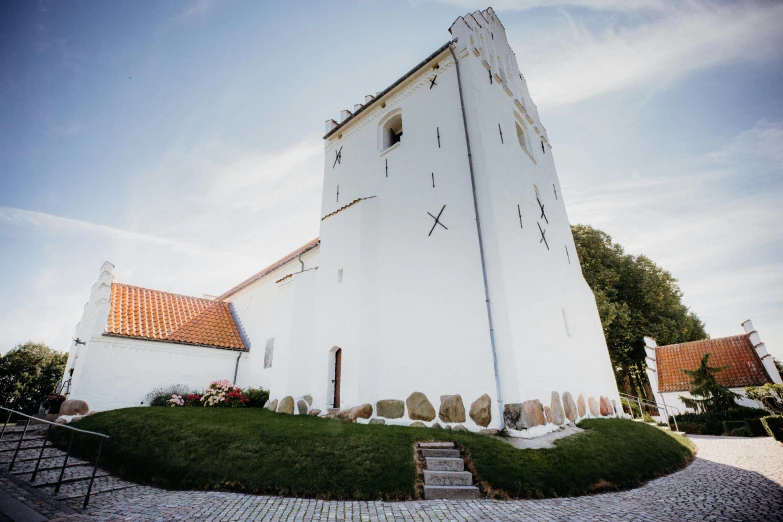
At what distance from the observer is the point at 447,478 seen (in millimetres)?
5539

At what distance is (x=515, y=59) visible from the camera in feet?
49.3

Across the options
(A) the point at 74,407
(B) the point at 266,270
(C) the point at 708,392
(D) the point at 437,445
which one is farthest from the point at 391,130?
(C) the point at 708,392

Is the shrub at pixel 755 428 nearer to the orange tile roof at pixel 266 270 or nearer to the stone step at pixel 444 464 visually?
the stone step at pixel 444 464

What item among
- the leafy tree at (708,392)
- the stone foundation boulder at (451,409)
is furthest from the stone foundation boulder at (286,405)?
the leafy tree at (708,392)

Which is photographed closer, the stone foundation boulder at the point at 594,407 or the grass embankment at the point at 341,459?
the grass embankment at the point at 341,459

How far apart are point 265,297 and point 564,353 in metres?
12.4

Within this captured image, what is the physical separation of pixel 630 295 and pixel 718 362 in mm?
5786

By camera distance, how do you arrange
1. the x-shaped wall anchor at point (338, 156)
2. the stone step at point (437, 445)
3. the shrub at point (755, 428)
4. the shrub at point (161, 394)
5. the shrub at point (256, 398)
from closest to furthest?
the stone step at point (437, 445) → the shrub at point (161, 394) → the shrub at point (256, 398) → the x-shaped wall anchor at point (338, 156) → the shrub at point (755, 428)

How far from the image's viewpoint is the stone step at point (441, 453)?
6090 millimetres

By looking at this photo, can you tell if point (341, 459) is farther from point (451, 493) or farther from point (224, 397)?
point (224, 397)

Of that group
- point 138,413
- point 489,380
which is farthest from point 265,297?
point 489,380

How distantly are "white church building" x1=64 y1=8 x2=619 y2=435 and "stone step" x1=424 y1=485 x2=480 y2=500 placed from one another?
204 cm

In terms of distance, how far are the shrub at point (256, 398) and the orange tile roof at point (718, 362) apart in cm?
2308

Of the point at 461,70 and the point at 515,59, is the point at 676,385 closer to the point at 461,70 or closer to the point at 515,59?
the point at 515,59
